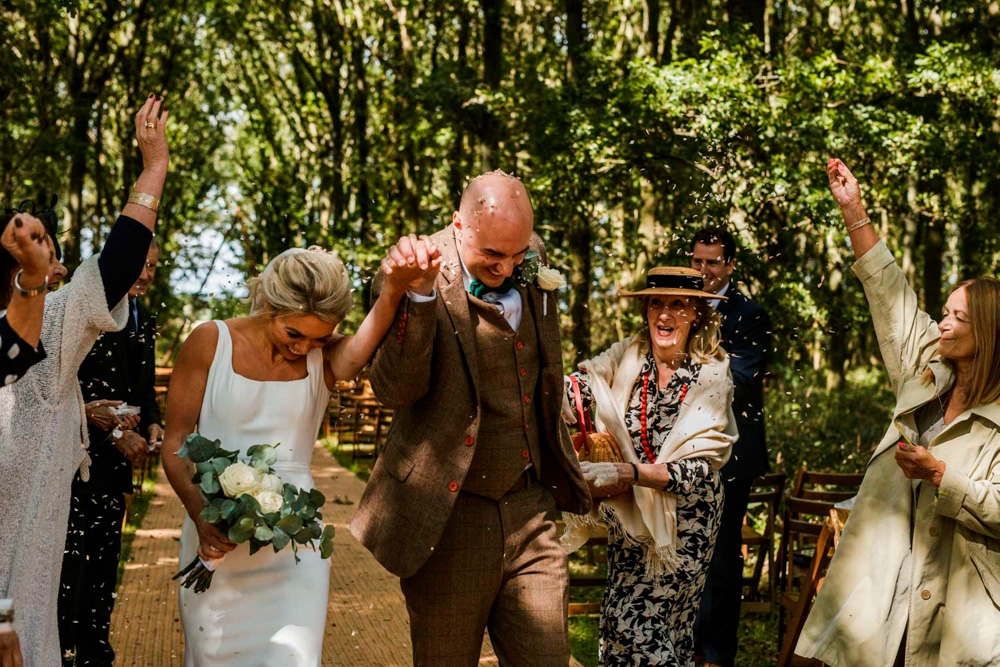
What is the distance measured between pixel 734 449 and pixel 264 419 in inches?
130

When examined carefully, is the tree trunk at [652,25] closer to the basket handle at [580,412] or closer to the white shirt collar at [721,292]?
the white shirt collar at [721,292]

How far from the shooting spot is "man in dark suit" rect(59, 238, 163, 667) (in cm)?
559

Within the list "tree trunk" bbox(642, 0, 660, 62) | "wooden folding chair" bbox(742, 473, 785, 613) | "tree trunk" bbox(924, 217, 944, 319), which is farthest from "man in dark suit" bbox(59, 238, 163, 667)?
"tree trunk" bbox(924, 217, 944, 319)

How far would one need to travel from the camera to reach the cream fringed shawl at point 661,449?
212 inches

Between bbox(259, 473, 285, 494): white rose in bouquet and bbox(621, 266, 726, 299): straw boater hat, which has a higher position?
bbox(621, 266, 726, 299): straw boater hat

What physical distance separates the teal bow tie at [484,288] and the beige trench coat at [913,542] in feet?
5.37

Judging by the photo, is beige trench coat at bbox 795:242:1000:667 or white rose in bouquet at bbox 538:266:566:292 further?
beige trench coat at bbox 795:242:1000:667

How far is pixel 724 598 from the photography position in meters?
6.52

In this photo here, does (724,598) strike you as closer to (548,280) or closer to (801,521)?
(801,521)

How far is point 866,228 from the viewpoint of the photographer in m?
5.02

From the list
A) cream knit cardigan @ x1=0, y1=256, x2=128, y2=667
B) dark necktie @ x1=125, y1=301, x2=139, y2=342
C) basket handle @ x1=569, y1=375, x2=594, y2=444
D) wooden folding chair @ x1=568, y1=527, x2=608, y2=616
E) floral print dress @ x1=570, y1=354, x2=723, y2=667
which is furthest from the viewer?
wooden folding chair @ x1=568, y1=527, x2=608, y2=616

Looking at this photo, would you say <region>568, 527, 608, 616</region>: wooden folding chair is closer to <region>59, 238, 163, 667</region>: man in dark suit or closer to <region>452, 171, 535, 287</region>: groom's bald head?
<region>59, 238, 163, 667</region>: man in dark suit

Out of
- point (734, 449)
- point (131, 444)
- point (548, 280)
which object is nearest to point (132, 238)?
point (548, 280)

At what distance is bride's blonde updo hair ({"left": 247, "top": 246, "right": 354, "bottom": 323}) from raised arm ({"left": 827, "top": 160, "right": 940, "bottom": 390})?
2228 millimetres
